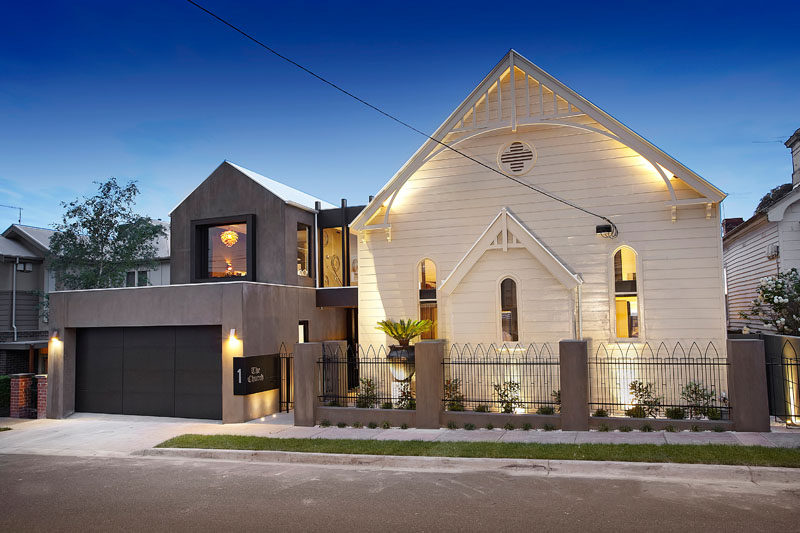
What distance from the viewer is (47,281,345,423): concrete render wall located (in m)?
16.9

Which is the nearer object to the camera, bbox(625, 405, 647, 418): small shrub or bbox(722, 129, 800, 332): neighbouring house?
bbox(625, 405, 647, 418): small shrub

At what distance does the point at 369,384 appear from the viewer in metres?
16.7

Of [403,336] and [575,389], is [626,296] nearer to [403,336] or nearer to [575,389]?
[575,389]

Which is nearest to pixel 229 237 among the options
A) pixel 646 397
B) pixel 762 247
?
pixel 646 397

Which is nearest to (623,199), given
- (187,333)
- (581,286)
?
(581,286)

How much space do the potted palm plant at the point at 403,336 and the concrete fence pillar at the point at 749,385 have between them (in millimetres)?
7586

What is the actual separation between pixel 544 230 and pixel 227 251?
11172 millimetres

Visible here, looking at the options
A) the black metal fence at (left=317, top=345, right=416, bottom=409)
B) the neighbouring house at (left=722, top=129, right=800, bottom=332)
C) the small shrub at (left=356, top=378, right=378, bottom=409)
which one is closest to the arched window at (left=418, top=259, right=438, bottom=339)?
the black metal fence at (left=317, top=345, right=416, bottom=409)

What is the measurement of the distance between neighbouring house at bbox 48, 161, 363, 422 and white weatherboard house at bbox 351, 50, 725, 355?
11.0 feet

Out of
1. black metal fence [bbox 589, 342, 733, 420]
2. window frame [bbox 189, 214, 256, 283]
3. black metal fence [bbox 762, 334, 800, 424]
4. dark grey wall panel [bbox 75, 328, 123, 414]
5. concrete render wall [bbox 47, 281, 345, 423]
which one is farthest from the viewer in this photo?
window frame [bbox 189, 214, 256, 283]

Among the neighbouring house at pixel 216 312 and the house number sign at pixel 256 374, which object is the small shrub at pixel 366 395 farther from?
the neighbouring house at pixel 216 312

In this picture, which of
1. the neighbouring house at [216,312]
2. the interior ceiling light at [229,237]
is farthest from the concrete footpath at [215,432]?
the interior ceiling light at [229,237]

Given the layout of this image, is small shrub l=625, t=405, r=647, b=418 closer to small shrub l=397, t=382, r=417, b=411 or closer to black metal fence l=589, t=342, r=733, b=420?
black metal fence l=589, t=342, r=733, b=420

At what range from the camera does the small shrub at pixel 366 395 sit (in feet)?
51.8
